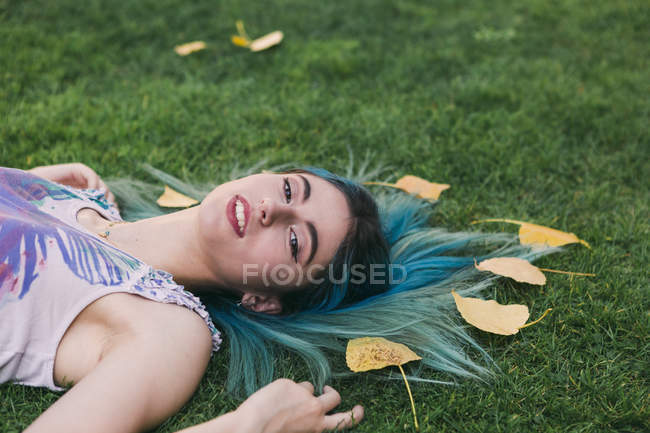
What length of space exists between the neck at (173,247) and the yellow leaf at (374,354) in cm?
65

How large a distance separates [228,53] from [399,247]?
8.50ft

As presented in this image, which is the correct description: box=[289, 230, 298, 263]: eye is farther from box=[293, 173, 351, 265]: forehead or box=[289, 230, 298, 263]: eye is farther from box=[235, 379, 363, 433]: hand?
box=[235, 379, 363, 433]: hand

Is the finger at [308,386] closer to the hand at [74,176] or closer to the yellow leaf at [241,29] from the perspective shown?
the hand at [74,176]

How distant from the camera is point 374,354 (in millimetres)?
2098

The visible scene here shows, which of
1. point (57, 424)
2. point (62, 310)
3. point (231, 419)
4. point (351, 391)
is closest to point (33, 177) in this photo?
point (62, 310)

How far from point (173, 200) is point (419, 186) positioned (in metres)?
1.34

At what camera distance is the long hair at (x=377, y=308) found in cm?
216

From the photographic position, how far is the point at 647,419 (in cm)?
189

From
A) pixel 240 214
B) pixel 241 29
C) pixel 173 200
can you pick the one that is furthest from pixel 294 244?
pixel 241 29

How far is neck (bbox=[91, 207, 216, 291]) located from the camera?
2.29 m

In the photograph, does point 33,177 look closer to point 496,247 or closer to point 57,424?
point 57,424

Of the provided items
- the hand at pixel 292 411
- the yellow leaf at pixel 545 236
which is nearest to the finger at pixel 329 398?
the hand at pixel 292 411

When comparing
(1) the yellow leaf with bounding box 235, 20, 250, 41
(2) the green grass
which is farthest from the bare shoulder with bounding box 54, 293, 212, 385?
(1) the yellow leaf with bounding box 235, 20, 250, 41

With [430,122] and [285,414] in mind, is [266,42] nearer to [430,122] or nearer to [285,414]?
[430,122]
